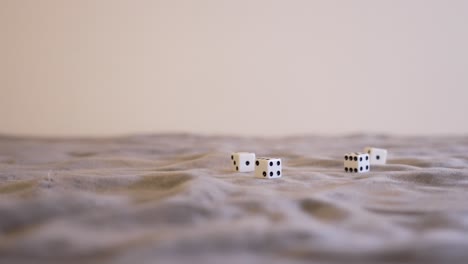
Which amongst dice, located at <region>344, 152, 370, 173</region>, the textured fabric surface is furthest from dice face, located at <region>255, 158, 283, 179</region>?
dice, located at <region>344, 152, 370, 173</region>

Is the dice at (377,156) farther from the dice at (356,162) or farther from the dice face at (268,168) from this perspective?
the dice face at (268,168)

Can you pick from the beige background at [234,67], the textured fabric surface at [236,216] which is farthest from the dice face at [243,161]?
the beige background at [234,67]

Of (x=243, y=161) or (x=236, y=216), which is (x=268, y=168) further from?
(x=236, y=216)

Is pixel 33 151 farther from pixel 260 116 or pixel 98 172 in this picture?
pixel 260 116

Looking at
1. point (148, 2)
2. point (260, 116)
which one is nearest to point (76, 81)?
point (148, 2)

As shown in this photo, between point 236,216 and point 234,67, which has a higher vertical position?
point 234,67

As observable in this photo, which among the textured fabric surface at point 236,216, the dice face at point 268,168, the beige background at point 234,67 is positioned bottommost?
the textured fabric surface at point 236,216

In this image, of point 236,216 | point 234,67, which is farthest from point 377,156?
point 234,67
